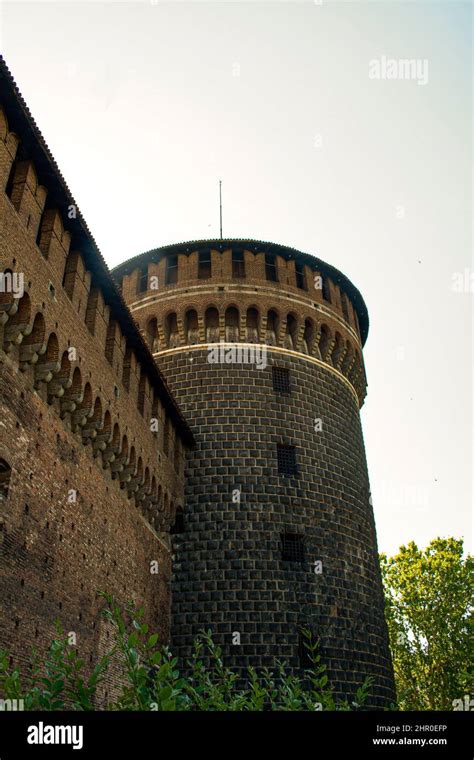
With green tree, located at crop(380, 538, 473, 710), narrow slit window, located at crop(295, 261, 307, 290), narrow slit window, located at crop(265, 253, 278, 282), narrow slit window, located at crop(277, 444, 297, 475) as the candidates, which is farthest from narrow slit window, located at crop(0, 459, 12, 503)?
green tree, located at crop(380, 538, 473, 710)

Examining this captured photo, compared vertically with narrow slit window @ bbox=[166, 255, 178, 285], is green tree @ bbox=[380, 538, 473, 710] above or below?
below

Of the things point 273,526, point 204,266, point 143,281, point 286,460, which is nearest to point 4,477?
point 273,526

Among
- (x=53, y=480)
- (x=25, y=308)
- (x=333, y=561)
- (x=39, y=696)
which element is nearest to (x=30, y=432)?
(x=53, y=480)

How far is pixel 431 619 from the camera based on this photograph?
108ft

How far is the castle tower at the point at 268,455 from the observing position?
17516mm

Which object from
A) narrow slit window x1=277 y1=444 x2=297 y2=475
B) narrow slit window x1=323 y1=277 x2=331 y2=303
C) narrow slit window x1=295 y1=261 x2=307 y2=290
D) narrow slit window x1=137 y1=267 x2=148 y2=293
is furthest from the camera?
narrow slit window x1=323 y1=277 x2=331 y2=303

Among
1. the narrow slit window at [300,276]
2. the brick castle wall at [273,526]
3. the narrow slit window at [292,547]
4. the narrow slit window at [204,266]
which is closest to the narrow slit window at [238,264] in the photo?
the narrow slit window at [204,266]

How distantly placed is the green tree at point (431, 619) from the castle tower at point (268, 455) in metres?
14.2

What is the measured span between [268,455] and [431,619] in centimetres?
1893

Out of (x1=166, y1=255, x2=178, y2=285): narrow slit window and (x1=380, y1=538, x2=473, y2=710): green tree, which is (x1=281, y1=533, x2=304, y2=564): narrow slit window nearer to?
(x1=166, y1=255, x2=178, y2=285): narrow slit window

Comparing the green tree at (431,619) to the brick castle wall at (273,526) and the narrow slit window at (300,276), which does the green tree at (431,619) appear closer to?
the brick castle wall at (273,526)

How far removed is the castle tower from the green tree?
1419 centimetres

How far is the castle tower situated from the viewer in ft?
57.5
